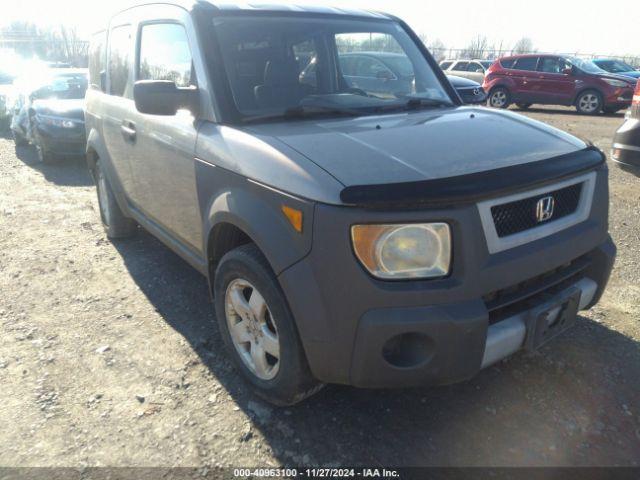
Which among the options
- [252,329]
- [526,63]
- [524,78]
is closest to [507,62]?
[526,63]

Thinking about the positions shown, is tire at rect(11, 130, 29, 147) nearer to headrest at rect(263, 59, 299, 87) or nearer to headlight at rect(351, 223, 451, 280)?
headrest at rect(263, 59, 299, 87)

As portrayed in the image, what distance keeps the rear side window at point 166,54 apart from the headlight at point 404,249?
154 centimetres

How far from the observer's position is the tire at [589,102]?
14.8 meters

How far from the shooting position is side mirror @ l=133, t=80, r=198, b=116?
103 inches

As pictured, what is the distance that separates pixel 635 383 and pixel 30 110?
32.2ft

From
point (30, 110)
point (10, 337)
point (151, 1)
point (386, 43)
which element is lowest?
point (10, 337)

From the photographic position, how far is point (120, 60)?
3961 millimetres

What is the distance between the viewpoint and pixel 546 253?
7.16 ft

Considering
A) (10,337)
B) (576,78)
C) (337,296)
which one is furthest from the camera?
(576,78)

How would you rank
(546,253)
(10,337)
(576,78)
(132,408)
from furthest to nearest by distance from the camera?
1. (576,78)
2. (10,337)
3. (132,408)
4. (546,253)

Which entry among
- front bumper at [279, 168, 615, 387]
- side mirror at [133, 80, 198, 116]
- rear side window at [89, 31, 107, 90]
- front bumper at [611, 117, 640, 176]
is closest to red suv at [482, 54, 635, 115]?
front bumper at [611, 117, 640, 176]

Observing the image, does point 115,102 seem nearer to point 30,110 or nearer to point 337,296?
point 337,296

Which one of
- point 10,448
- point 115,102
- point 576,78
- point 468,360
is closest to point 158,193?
point 115,102

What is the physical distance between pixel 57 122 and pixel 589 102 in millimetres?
14070
